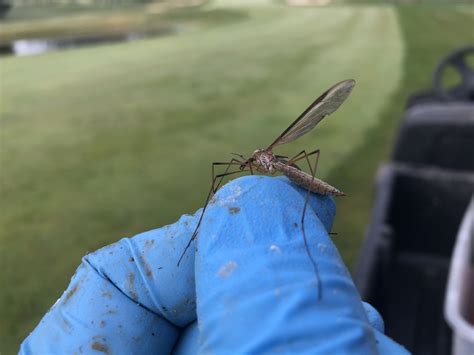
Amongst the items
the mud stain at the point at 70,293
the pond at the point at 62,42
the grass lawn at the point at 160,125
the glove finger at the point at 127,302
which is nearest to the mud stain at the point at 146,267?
the glove finger at the point at 127,302

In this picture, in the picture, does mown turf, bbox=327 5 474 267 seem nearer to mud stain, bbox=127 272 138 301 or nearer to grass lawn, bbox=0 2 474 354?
grass lawn, bbox=0 2 474 354

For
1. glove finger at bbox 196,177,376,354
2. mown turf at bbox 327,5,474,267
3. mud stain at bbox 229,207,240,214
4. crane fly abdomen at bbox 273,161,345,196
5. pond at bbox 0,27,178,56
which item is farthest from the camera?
pond at bbox 0,27,178,56

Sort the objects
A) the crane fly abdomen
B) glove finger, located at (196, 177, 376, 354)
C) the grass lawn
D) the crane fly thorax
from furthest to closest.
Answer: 1. the grass lawn
2. the crane fly thorax
3. the crane fly abdomen
4. glove finger, located at (196, 177, 376, 354)

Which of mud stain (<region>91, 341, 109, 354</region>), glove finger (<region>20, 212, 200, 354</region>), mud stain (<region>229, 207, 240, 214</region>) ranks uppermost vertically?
mud stain (<region>229, 207, 240, 214</region>)

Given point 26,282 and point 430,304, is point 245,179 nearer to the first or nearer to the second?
point 26,282

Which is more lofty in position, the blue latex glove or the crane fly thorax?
the crane fly thorax

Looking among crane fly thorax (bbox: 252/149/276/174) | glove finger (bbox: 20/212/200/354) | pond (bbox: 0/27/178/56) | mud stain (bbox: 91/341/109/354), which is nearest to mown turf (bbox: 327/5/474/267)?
crane fly thorax (bbox: 252/149/276/174)
